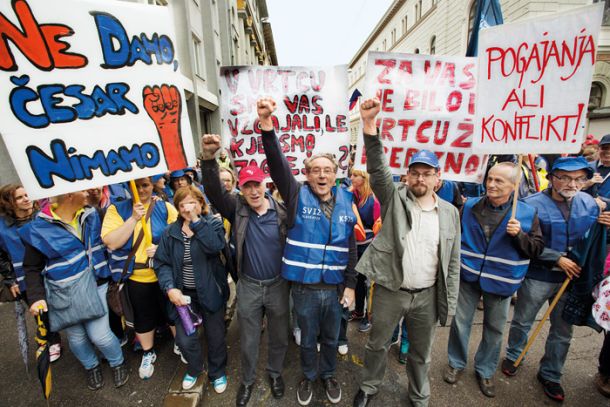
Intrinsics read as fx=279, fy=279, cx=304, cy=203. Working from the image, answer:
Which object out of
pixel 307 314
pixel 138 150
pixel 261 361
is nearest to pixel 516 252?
pixel 307 314

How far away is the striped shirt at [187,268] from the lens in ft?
7.48

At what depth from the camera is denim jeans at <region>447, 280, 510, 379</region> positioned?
2.45 m

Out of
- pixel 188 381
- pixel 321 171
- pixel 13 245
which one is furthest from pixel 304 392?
pixel 13 245

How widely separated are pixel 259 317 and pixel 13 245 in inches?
101

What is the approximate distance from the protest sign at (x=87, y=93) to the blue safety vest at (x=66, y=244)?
1.77ft

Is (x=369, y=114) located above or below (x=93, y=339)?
→ above

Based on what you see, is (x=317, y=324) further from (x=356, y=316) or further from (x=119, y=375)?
(x=119, y=375)

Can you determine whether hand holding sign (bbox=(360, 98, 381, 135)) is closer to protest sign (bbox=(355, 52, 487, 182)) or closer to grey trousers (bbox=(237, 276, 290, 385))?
protest sign (bbox=(355, 52, 487, 182))

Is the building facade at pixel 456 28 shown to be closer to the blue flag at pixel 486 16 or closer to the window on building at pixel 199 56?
the blue flag at pixel 486 16

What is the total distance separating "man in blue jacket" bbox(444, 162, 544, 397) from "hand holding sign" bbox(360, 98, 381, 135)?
1212 mm

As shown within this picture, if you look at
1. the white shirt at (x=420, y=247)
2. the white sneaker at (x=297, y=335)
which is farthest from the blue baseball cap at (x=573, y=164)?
the white sneaker at (x=297, y=335)

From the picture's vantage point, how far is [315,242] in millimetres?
2195

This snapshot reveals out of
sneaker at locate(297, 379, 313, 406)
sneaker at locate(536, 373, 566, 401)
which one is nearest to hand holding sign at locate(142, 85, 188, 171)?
sneaker at locate(297, 379, 313, 406)

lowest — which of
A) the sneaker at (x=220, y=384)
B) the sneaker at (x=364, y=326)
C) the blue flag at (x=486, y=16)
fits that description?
the sneaker at (x=364, y=326)
